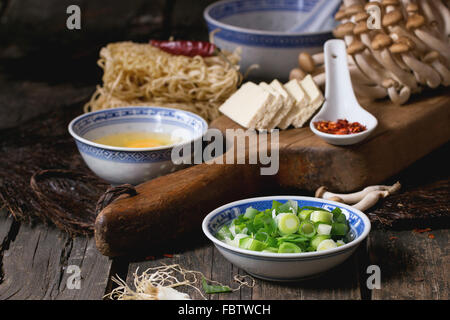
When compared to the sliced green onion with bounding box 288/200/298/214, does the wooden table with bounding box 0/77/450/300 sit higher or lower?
lower

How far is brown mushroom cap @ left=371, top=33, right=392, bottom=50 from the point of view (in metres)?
2.99

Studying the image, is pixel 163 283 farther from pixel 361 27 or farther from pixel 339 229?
pixel 361 27

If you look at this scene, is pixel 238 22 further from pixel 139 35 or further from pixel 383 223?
pixel 383 223

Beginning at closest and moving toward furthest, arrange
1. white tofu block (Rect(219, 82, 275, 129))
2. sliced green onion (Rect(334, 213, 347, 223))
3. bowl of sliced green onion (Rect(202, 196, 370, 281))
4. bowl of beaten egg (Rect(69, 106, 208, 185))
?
bowl of sliced green onion (Rect(202, 196, 370, 281)) → sliced green onion (Rect(334, 213, 347, 223)) → bowl of beaten egg (Rect(69, 106, 208, 185)) → white tofu block (Rect(219, 82, 275, 129))

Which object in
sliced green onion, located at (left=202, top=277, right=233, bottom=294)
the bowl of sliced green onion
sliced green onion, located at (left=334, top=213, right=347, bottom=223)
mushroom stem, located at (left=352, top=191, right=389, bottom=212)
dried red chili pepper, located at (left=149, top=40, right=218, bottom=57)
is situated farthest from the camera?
dried red chili pepper, located at (left=149, top=40, right=218, bottom=57)

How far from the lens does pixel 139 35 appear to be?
184 inches

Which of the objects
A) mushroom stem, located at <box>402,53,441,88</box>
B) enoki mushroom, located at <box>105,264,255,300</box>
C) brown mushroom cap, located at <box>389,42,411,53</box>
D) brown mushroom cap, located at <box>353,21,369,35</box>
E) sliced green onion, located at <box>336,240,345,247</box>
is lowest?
enoki mushroom, located at <box>105,264,255,300</box>

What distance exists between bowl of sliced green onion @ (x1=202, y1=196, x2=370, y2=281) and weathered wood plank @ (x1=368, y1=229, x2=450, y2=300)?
190mm

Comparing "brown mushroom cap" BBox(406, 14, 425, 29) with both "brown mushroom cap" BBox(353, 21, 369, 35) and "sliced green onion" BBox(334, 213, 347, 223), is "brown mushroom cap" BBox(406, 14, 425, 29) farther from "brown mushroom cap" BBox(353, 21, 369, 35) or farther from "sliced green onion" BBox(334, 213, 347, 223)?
"sliced green onion" BBox(334, 213, 347, 223)

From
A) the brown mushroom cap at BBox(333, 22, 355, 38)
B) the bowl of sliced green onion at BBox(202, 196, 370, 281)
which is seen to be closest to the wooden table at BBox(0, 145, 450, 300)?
the bowl of sliced green onion at BBox(202, 196, 370, 281)

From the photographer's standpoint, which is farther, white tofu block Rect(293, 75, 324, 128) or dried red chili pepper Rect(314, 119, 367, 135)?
white tofu block Rect(293, 75, 324, 128)

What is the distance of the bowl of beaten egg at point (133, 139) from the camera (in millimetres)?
2768

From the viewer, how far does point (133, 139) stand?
10.1 ft

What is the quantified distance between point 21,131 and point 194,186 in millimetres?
1576
